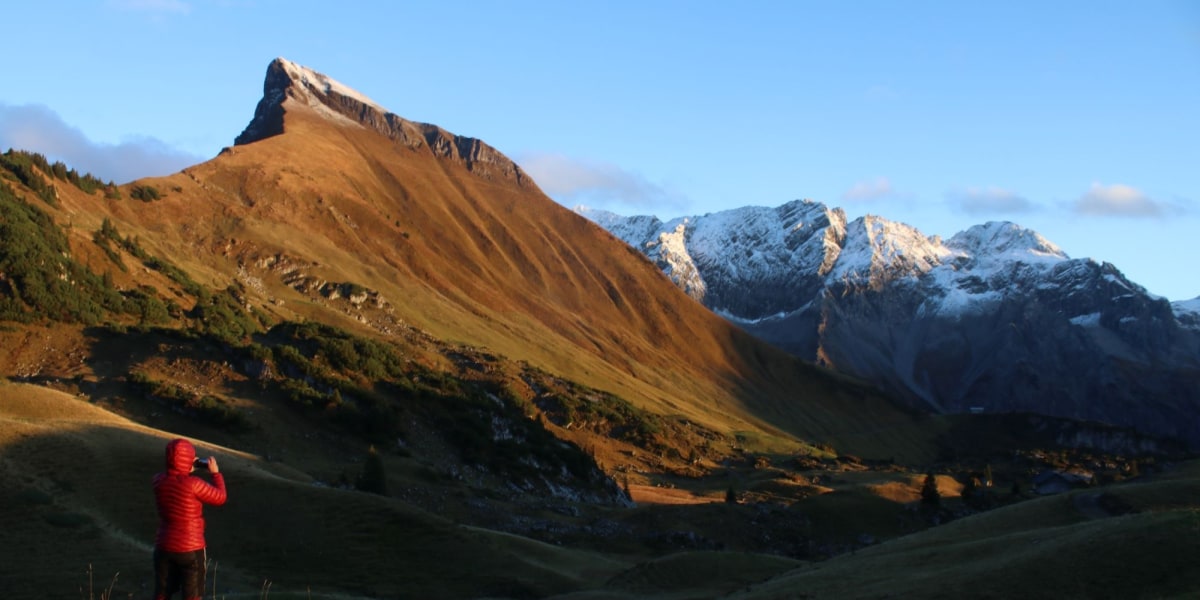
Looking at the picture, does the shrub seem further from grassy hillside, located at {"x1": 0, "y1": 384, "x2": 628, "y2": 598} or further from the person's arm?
the person's arm

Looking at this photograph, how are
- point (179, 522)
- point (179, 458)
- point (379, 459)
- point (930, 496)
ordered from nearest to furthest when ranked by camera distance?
point (179, 522) < point (179, 458) < point (379, 459) < point (930, 496)

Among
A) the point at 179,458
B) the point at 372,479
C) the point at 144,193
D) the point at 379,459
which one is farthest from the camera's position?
the point at 144,193

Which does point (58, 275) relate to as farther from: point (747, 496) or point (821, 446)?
point (821, 446)

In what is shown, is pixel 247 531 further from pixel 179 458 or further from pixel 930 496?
pixel 930 496

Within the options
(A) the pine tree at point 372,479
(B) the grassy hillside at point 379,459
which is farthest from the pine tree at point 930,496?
(A) the pine tree at point 372,479

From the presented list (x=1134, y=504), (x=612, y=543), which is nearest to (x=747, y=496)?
(x=612, y=543)

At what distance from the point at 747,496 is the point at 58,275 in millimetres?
67746

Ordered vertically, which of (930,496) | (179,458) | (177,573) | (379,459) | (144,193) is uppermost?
(144,193)

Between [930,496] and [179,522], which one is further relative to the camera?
[930,496]

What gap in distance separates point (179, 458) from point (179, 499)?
0.66 metres

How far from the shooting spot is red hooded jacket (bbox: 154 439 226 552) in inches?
639

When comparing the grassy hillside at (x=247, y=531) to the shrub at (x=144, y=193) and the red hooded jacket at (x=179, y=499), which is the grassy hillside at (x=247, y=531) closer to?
the red hooded jacket at (x=179, y=499)

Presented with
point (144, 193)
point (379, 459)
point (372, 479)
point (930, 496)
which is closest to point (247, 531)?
point (372, 479)

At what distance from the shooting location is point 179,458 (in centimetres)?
1639
